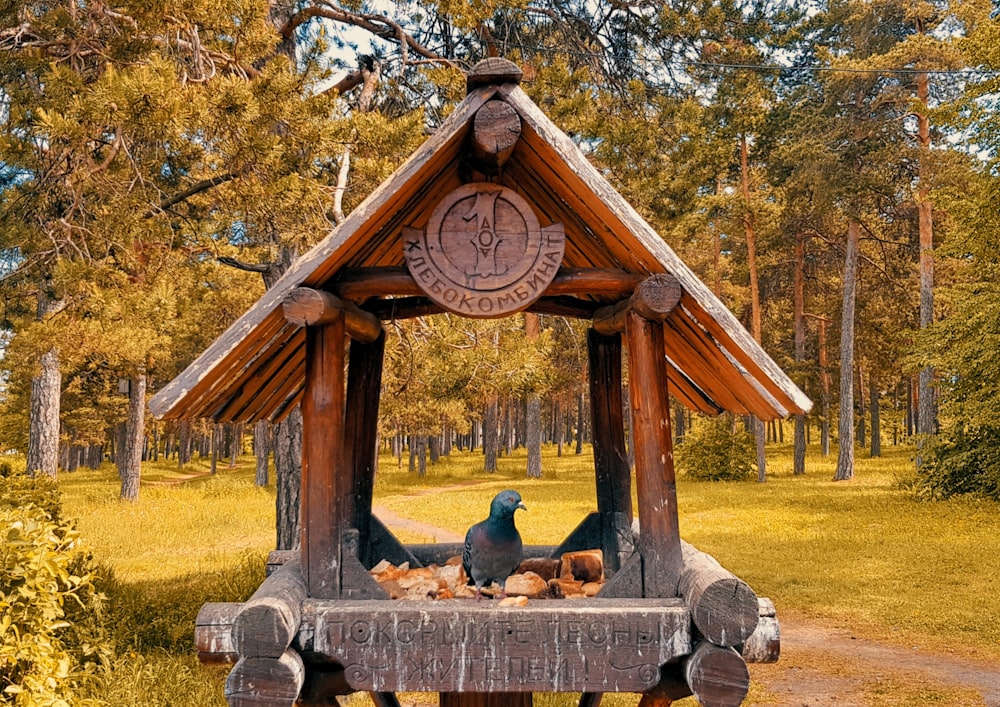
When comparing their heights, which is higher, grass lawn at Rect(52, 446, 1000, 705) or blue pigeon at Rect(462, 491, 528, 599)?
blue pigeon at Rect(462, 491, 528, 599)

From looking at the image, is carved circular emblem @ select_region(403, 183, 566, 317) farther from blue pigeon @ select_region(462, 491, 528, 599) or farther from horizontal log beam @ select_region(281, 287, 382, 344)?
blue pigeon @ select_region(462, 491, 528, 599)

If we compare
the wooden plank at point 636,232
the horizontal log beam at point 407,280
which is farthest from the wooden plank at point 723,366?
the horizontal log beam at point 407,280

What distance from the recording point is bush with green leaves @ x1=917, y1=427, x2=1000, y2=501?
16.8 meters

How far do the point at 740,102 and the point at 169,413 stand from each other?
20.9 meters

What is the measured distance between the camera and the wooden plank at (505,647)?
270 cm

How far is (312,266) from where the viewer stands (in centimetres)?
293

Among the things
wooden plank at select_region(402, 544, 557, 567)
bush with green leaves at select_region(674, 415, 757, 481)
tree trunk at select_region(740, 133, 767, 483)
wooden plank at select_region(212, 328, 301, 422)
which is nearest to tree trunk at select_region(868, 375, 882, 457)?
bush with green leaves at select_region(674, 415, 757, 481)

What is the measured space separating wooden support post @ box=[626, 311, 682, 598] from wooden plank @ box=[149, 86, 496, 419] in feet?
3.65

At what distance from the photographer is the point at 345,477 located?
3.86m

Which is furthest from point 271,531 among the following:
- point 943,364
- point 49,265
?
point 943,364

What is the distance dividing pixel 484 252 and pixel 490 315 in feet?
0.87

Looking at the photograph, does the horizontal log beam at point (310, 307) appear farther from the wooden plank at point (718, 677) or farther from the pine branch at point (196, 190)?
the pine branch at point (196, 190)

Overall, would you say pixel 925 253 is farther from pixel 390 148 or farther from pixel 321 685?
pixel 321 685

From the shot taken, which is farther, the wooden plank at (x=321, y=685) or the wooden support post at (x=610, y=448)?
the wooden support post at (x=610, y=448)
